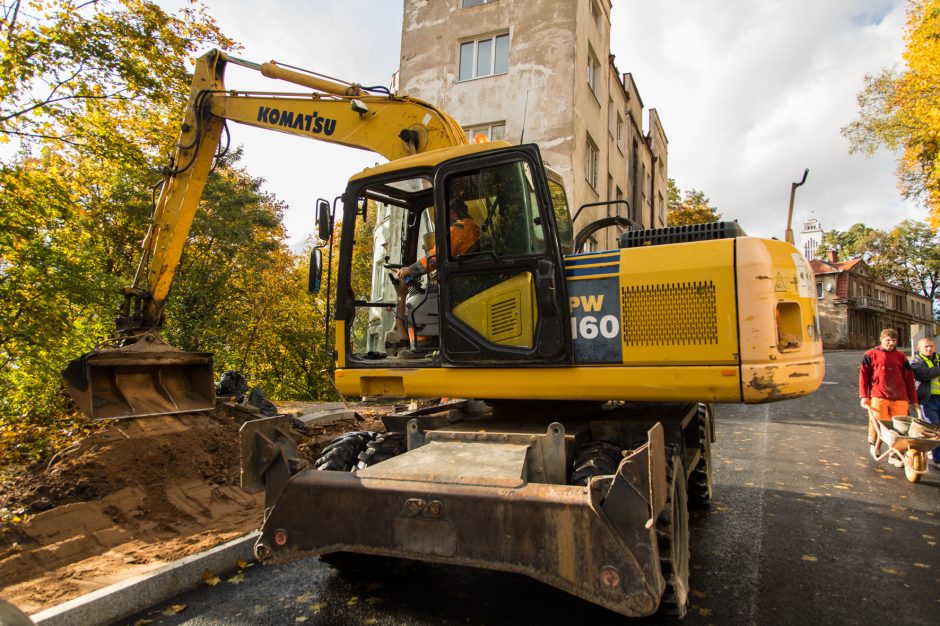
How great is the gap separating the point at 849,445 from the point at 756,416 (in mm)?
3575

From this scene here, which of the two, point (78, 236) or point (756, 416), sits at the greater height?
point (78, 236)

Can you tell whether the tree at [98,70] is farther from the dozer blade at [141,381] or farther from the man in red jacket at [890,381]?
the man in red jacket at [890,381]

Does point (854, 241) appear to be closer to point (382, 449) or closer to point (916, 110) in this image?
point (916, 110)

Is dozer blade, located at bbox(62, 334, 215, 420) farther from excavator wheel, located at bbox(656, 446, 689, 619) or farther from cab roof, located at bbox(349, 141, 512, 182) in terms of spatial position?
excavator wheel, located at bbox(656, 446, 689, 619)

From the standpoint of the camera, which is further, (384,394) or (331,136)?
(331,136)

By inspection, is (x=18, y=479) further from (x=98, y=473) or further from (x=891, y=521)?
(x=891, y=521)

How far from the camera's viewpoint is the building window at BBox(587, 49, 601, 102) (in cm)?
1761

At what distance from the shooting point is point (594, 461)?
10.4ft

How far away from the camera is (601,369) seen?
3516 millimetres

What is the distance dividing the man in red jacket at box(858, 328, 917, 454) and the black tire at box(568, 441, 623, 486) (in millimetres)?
6224

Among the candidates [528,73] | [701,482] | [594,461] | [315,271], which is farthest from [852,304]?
[315,271]

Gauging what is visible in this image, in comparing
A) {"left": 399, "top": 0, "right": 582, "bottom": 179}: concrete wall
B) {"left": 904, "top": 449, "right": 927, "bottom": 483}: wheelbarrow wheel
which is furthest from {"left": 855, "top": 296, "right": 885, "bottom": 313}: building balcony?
{"left": 904, "top": 449, "right": 927, "bottom": 483}: wheelbarrow wheel

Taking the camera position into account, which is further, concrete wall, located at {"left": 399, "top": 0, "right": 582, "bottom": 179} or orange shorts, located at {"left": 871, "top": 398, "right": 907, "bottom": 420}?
concrete wall, located at {"left": 399, "top": 0, "right": 582, "bottom": 179}

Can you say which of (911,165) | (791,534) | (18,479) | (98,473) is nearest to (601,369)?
(791,534)
